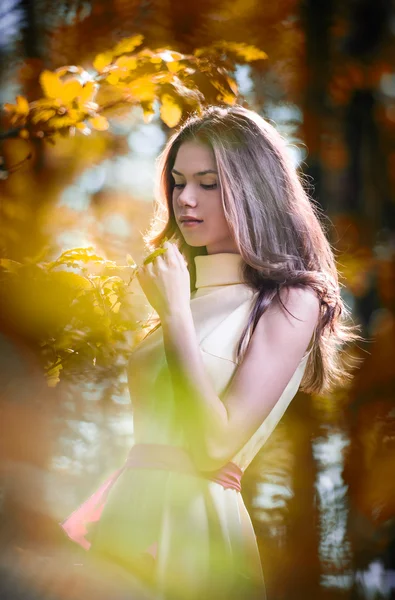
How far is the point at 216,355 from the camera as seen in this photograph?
1113 mm

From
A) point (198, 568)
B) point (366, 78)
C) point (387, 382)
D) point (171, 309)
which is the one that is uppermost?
point (366, 78)

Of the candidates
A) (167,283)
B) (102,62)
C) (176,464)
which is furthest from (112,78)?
(176,464)

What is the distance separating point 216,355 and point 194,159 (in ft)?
1.21

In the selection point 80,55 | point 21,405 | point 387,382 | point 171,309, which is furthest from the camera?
point 387,382

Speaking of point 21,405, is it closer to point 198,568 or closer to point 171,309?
point 171,309

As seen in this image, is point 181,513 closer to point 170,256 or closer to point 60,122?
point 170,256

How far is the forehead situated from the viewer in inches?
47.3

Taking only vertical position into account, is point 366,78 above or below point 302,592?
above

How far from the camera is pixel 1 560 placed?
2.71 feet

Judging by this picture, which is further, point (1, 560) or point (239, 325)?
point (239, 325)

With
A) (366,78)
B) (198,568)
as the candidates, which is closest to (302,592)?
(198,568)

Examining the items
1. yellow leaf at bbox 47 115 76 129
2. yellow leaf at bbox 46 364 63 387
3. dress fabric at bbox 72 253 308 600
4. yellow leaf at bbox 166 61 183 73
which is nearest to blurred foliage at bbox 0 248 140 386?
yellow leaf at bbox 46 364 63 387

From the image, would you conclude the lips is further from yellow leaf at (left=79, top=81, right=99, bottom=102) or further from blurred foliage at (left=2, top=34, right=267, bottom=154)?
yellow leaf at (left=79, top=81, right=99, bottom=102)

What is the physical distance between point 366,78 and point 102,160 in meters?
0.82
